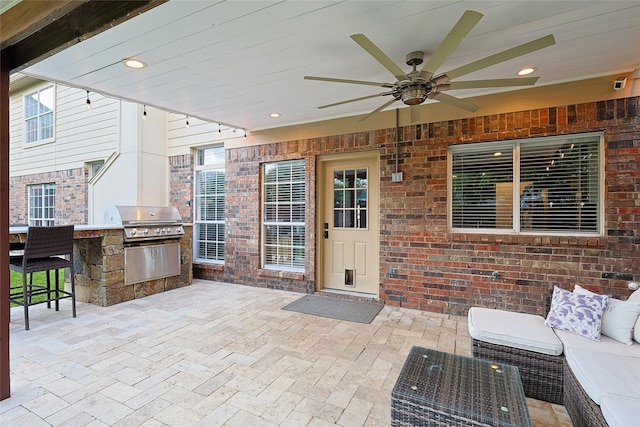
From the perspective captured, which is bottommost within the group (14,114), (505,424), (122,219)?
(505,424)

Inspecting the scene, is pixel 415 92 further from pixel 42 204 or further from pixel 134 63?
pixel 42 204

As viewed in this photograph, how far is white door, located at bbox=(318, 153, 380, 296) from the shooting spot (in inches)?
187

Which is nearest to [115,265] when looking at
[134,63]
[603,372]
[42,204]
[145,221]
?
[145,221]

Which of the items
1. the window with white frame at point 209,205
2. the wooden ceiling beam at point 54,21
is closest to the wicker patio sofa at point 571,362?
the wooden ceiling beam at point 54,21

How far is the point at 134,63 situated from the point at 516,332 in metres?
4.21

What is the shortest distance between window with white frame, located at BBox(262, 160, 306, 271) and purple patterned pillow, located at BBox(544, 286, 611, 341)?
357cm

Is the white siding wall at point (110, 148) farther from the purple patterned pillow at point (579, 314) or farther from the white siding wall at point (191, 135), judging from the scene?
the purple patterned pillow at point (579, 314)

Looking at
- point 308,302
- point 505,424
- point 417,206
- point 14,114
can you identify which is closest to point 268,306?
point 308,302

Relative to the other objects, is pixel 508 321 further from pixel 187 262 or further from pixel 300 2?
pixel 187 262

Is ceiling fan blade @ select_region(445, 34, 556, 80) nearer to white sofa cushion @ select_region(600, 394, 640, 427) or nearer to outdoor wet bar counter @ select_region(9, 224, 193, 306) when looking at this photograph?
white sofa cushion @ select_region(600, 394, 640, 427)

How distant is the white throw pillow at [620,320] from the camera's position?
2205 millimetres

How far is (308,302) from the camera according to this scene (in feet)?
14.9

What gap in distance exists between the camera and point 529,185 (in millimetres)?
3729

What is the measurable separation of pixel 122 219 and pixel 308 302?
3154 mm
